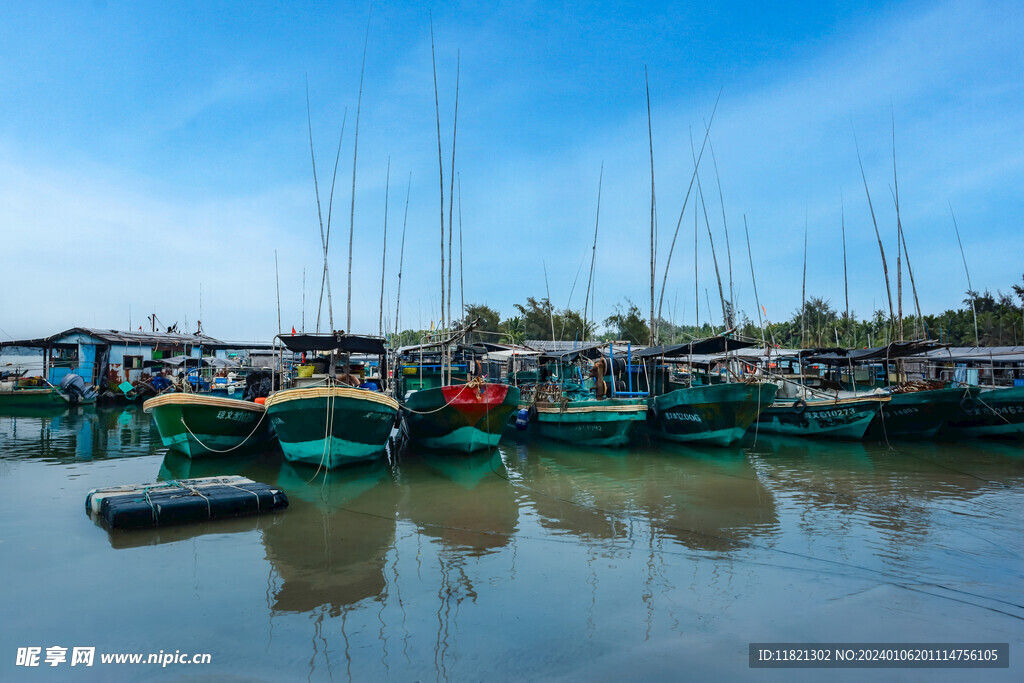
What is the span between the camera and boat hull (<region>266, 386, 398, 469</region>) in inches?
433

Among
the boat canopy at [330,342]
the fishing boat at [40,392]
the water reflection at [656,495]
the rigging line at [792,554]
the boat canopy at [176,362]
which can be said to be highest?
the boat canopy at [176,362]

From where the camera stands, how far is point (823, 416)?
16.5 meters

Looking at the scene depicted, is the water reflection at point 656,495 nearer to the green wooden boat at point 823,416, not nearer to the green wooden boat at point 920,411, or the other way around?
the green wooden boat at point 823,416

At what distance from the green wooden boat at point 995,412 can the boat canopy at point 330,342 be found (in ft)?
50.5

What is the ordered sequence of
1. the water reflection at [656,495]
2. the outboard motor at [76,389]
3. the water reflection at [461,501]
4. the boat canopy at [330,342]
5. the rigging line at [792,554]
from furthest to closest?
the outboard motor at [76,389], the boat canopy at [330,342], the water reflection at [656,495], the water reflection at [461,501], the rigging line at [792,554]

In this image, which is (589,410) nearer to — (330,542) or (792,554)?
(792,554)

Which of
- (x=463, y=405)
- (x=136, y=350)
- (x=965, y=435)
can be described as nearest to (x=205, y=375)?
(x=136, y=350)

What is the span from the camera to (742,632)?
15.6 feet

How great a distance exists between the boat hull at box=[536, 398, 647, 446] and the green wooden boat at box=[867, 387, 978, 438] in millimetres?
7171

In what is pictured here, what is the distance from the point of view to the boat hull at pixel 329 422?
11000mm

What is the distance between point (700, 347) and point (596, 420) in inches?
146

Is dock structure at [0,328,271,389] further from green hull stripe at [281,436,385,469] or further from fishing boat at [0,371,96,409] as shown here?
green hull stripe at [281,436,385,469]

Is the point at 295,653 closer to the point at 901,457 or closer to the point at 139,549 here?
the point at 139,549

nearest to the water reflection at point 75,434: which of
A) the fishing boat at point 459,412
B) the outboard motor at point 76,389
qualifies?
the outboard motor at point 76,389
